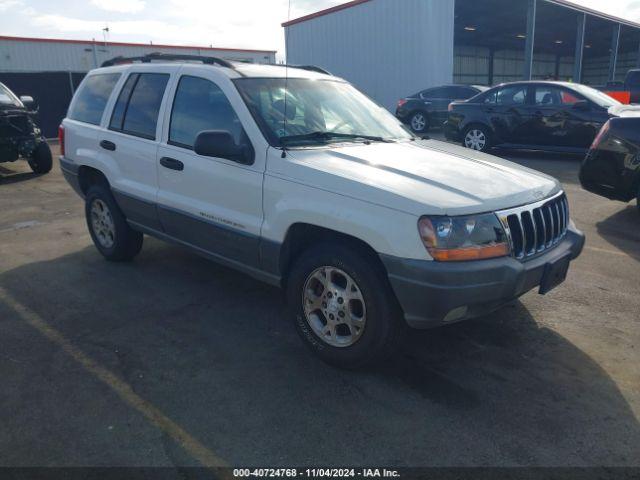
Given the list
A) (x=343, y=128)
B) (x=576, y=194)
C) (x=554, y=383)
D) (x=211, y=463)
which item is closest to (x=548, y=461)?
(x=554, y=383)

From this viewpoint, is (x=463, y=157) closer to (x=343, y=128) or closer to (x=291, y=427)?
(x=343, y=128)

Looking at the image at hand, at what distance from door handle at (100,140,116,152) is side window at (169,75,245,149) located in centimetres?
88

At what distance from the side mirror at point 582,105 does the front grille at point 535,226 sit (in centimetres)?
749

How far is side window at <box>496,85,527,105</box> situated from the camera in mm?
11094

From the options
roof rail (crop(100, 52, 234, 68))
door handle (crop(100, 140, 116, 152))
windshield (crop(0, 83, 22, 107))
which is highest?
roof rail (crop(100, 52, 234, 68))

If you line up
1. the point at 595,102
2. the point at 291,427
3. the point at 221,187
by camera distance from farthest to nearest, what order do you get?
1. the point at 595,102
2. the point at 221,187
3. the point at 291,427

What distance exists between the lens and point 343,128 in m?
4.05

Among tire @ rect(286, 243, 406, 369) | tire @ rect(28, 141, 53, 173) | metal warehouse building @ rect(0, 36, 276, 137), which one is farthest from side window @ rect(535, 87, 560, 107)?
metal warehouse building @ rect(0, 36, 276, 137)

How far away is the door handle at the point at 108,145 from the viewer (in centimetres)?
488

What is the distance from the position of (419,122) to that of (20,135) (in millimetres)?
10906

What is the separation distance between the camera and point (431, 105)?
644 inches

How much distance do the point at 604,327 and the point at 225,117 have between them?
3050 millimetres

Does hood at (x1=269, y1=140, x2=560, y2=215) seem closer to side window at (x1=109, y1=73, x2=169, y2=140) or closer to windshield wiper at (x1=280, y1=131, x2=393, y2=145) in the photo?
windshield wiper at (x1=280, y1=131, x2=393, y2=145)

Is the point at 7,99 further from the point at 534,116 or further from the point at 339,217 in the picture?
the point at 534,116
